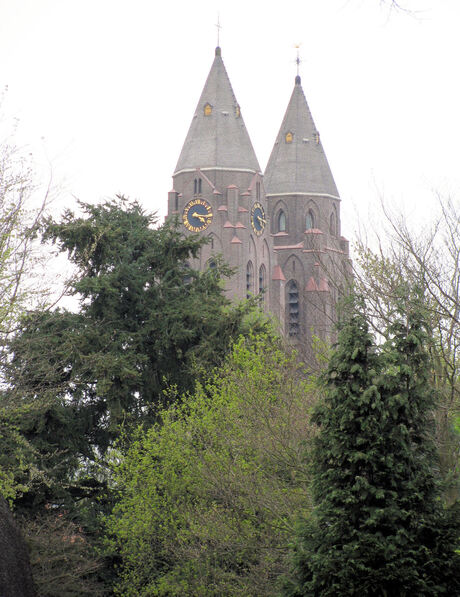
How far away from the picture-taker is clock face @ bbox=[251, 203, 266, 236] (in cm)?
8650

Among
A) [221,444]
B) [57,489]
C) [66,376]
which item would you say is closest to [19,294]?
[221,444]

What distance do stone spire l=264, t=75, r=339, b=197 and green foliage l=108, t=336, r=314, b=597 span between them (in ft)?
225

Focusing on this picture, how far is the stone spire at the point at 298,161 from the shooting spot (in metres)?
92.0

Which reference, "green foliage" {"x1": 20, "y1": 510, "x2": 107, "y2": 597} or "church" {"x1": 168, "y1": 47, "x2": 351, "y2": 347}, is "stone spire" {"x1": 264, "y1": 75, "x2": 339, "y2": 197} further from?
"green foliage" {"x1": 20, "y1": 510, "x2": 107, "y2": 597}

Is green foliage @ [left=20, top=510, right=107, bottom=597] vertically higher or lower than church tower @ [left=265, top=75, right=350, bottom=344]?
lower

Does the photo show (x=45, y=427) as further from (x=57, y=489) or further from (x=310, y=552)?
(x=310, y=552)

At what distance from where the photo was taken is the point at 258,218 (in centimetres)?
8738

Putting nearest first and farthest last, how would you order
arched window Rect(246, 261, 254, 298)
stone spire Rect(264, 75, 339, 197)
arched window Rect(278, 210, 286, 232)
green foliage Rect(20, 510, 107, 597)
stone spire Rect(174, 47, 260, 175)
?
green foliage Rect(20, 510, 107, 597), arched window Rect(246, 261, 254, 298), stone spire Rect(174, 47, 260, 175), stone spire Rect(264, 75, 339, 197), arched window Rect(278, 210, 286, 232)

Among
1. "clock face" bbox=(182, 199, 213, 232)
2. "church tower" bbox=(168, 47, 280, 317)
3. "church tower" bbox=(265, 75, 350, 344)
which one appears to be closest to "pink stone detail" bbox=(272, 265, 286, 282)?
"church tower" bbox=(265, 75, 350, 344)

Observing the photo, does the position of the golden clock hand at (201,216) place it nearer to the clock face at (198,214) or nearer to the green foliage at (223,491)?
the clock face at (198,214)

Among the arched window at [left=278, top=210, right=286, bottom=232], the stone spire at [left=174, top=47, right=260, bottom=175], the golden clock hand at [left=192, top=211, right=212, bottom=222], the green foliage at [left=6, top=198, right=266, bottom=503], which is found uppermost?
the stone spire at [left=174, top=47, right=260, bottom=175]

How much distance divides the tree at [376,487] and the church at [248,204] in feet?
217

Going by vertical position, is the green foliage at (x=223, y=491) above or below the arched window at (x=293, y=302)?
below

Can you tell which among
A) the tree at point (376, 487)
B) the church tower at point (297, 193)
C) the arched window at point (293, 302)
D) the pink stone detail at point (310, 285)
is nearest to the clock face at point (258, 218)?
the church tower at point (297, 193)
